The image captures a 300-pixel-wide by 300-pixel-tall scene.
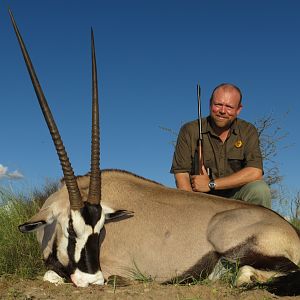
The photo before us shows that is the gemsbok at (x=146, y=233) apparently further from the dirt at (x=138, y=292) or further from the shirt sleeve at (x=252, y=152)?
the shirt sleeve at (x=252, y=152)

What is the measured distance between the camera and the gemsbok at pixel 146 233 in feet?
14.4

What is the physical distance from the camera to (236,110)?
673 centimetres

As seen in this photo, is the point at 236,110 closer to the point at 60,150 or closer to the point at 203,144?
the point at 203,144

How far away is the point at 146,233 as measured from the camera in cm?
480

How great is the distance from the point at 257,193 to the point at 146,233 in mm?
1888

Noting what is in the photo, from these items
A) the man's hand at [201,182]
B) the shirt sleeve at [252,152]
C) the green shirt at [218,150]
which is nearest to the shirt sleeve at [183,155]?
the green shirt at [218,150]

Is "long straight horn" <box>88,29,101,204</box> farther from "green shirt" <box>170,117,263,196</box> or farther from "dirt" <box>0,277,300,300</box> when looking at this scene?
"green shirt" <box>170,117,263,196</box>

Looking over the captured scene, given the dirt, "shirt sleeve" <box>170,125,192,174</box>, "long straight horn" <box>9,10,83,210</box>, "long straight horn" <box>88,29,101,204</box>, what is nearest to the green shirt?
"shirt sleeve" <box>170,125,192,174</box>

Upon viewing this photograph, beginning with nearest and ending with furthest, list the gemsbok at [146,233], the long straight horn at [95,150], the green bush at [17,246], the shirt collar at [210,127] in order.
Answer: the gemsbok at [146,233]
the long straight horn at [95,150]
the green bush at [17,246]
the shirt collar at [210,127]

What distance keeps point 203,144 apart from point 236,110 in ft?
1.99

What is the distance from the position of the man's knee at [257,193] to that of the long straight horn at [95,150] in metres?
2.23

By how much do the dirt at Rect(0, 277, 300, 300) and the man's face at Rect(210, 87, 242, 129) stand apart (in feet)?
8.61

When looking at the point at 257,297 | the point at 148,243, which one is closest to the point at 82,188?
the point at 148,243

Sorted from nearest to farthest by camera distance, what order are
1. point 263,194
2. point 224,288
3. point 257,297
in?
point 257,297, point 224,288, point 263,194
